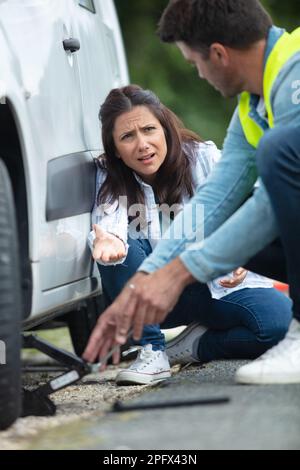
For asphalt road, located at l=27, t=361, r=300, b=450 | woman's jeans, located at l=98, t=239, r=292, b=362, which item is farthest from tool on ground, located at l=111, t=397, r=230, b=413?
woman's jeans, located at l=98, t=239, r=292, b=362

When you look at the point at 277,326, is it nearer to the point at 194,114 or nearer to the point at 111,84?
the point at 111,84

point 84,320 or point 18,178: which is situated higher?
point 18,178

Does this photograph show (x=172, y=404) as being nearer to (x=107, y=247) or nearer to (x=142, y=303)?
(x=142, y=303)

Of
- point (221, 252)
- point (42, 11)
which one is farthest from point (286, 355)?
point (42, 11)

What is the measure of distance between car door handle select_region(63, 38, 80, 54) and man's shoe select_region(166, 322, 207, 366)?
3.42 ft

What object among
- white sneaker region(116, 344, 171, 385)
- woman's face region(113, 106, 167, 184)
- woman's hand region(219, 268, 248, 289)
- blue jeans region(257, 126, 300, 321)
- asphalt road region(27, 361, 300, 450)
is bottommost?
white sneaker region(116, 344, 171, 385)

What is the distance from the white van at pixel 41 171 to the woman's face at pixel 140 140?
106mm

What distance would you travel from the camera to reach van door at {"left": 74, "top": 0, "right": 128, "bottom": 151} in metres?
3.81

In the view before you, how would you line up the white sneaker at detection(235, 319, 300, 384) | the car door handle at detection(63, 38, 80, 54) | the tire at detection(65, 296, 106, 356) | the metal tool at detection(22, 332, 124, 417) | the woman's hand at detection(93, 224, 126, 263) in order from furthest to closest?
the tire at detection(65, 296, 106, 356) < the car door handle at detection(63, 38, 80, 54) < the woman's hand at detection(93, 224, 126, 263) < the metal tool at detection(22, 332, 124, 417) < the white sneaker at detection(235, 319, 300, 384)

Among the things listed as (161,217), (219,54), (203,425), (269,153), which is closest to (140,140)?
(161,217)

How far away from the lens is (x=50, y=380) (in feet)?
10.2

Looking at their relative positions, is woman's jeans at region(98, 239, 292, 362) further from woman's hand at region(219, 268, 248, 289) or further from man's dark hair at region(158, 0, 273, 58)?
man's dark hair at region(158, 0, 273, 58)

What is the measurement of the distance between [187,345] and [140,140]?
0.73 m

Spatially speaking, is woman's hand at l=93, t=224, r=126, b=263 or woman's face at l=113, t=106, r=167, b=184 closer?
woman's hand at l=93, t=224, r=126, b=263
